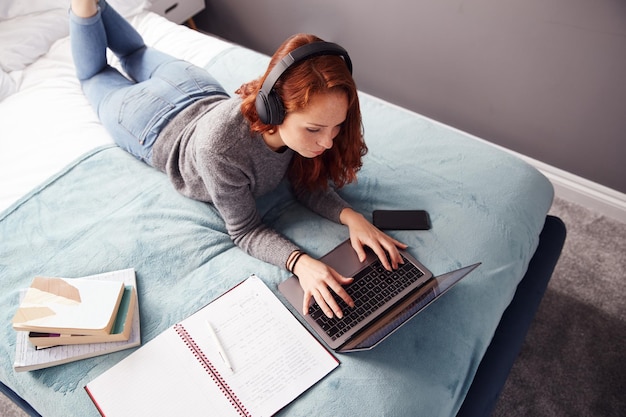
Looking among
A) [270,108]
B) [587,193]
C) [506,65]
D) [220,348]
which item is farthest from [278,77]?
[587,193]

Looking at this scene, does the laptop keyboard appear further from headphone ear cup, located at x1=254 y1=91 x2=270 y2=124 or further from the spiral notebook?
headphone ear cup, located at x1=254 y1=91 x2=270 y2=124

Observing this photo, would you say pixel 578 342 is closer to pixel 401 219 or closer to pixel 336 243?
pixel 401 219

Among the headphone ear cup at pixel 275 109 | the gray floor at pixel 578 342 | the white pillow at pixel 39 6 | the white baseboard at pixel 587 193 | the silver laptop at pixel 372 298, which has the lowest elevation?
the gray floor at pixel 578 342

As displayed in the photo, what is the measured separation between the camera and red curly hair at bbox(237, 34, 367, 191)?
971mm

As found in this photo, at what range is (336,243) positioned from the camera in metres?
1.25

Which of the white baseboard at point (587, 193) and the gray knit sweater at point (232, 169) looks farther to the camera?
the white baseboard at point (587, 193)

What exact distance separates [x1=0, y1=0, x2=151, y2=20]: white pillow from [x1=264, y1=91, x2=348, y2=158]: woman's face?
1234 mm

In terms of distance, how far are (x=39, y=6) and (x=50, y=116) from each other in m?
0.54

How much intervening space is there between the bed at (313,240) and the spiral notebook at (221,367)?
35 mm

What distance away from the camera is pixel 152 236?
1272 millimetres

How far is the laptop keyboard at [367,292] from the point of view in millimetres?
1075

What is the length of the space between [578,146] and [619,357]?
0.74 m

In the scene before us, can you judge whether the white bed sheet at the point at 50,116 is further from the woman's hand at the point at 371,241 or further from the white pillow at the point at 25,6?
the woman's hand at the point at 371,241

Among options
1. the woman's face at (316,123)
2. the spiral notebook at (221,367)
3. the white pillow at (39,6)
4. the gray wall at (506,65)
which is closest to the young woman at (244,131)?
the woman's face at (316,123)
